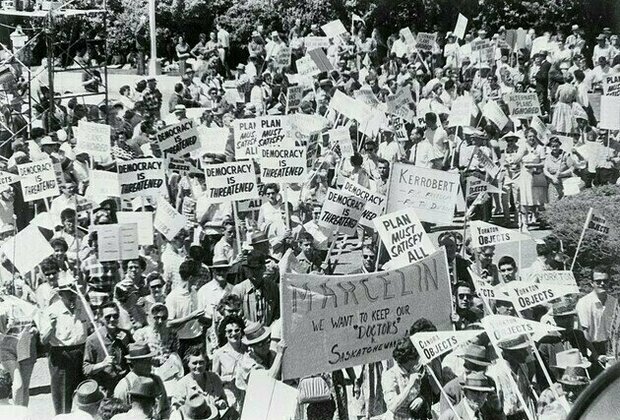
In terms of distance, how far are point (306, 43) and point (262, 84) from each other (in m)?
2.89

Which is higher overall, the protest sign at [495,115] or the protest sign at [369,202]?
the protest sign at [495,115]

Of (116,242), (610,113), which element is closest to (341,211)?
(116,242)

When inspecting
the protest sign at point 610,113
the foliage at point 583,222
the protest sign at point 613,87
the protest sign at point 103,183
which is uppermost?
the protest sign at point 613,87

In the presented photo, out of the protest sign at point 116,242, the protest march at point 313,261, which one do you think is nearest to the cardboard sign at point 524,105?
the protest march at point 313,261

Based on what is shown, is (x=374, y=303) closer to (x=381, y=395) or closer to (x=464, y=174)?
(x=381, y=395)

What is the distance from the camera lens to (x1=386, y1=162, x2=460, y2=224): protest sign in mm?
10836

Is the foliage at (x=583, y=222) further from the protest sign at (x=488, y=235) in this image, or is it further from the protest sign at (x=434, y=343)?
the protest sign at (x=434, y=343)

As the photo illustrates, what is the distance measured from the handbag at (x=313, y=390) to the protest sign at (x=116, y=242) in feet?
9.68

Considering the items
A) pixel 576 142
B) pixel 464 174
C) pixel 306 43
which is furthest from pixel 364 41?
pixel 464 174

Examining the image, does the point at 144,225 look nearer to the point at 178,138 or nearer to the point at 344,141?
the point at 178,138

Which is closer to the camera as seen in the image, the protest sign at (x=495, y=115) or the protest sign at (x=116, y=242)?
the protest sign at (x=116, y=242)

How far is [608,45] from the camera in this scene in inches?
912

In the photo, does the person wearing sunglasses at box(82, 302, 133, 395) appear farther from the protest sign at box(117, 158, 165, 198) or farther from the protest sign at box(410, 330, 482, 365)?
the protest sign at box(117, 158, 165, 198)

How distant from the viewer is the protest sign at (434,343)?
7609 millimetres
